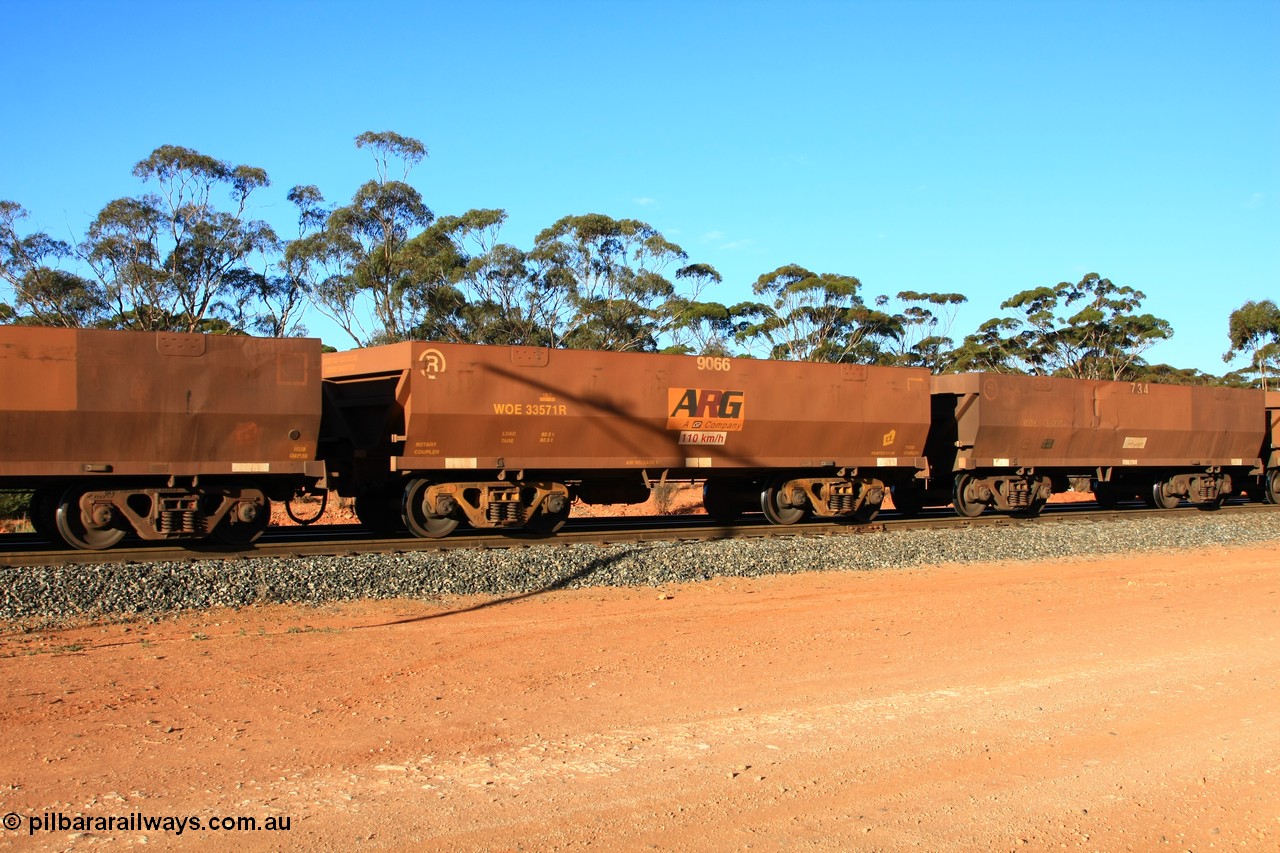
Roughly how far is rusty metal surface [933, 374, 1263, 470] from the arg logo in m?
9.64

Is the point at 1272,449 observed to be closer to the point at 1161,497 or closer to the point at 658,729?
the point at 1161,497

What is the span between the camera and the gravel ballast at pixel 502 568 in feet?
32.2

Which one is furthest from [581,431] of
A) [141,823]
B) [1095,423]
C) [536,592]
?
[1095,423]

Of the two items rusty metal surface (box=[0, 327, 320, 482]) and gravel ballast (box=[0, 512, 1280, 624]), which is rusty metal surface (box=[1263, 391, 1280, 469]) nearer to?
gravel ballast (box=[0, 512, 1280, 624])

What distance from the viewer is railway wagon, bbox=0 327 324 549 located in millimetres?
11547

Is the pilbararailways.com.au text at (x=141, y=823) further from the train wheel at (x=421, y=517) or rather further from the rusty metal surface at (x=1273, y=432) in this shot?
the rusty metal surface at (x=1273, y=432)

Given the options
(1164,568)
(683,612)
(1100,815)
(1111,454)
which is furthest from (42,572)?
(1111,454)

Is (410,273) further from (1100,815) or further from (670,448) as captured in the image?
(1100,815)

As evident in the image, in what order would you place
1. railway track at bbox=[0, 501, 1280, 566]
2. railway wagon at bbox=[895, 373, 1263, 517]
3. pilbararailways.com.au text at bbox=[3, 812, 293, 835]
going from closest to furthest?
pilbararailways.com.au text at bbox=[3, 812, 293, 835], railway track at bbox=[0, 501, 1280, 566], railway wagon at bbox=[895, 373, 1263, 517]

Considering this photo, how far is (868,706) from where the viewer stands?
636 centimetres

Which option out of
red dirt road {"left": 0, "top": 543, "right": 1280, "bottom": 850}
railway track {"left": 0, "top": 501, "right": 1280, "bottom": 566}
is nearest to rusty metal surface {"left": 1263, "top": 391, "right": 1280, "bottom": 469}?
railway track {"left": 0, "top": 501, "right": 1280, "bottom": 566}

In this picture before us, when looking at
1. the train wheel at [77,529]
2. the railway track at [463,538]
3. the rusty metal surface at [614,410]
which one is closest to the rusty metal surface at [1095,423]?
the railway track at [463,538]

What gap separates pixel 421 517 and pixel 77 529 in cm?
421

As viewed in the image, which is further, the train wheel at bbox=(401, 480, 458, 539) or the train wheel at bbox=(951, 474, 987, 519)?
the train wheel at bbox=(951, 474, 987, 519)
